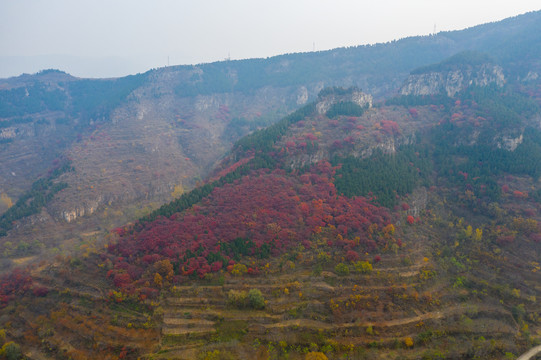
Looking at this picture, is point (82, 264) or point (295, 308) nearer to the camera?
point (295, 308)

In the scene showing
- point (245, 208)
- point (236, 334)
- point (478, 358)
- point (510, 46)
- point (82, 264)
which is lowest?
point (478, 358)

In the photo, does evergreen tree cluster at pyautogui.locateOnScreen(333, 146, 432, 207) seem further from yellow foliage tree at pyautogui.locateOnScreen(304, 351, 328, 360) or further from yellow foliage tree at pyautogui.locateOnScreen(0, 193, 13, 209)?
yellow foliage tree at pyautogui.locateOnScreen(0, 193, 13, 209)

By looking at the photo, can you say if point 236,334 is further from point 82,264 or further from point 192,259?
point 82,264

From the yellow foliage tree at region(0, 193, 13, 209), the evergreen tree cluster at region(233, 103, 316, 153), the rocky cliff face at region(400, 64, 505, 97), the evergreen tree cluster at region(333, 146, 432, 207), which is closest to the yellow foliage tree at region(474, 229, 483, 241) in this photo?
the evergreen tree cluster at region(333, 146, 432, 207)

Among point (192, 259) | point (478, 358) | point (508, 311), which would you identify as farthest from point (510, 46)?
point (192, 259)

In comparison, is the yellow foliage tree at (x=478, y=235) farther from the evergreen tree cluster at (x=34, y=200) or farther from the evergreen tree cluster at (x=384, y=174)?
the evergreen tree cluster at (x=34, y=200)

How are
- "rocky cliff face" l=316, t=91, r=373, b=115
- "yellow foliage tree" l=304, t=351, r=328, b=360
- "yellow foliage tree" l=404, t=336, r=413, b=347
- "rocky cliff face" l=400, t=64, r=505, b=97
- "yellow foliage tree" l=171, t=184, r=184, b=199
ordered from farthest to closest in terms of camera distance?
"rocky cliff face" l=400, t=64, r=505, b=97 → "rocky cliff face" l=316, t=91, r=373, b=115 → "yellow foliage tree" l=171, t=184, r=184, b=199 → "yellow foliage tree" l=404, t=336, r=413, b=347 → "yellow foliage tree" l=304, t=351, r=328, b=360

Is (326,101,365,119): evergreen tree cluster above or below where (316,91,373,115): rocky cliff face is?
below

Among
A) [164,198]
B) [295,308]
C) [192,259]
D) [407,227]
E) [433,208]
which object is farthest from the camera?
[164,198]
